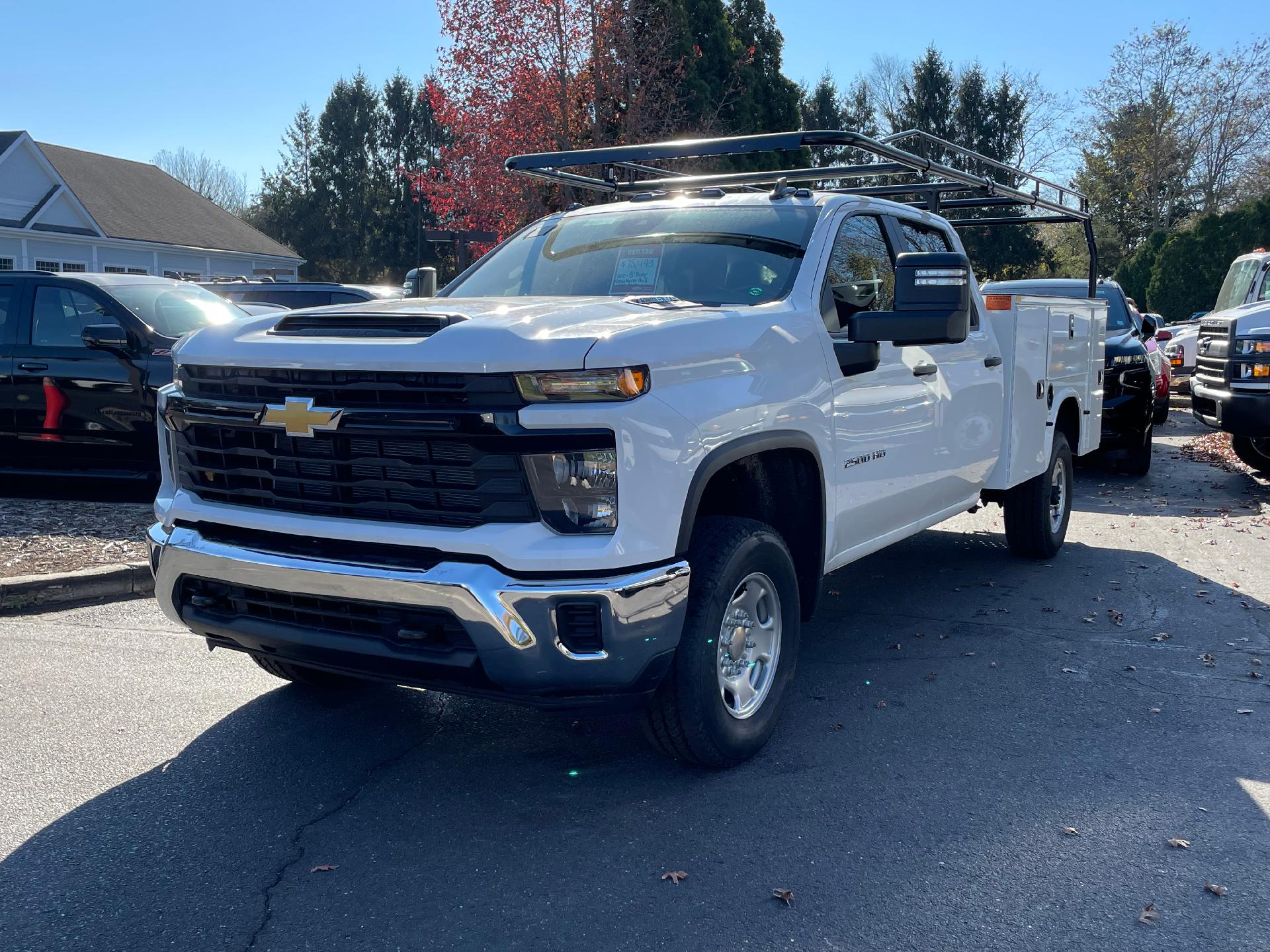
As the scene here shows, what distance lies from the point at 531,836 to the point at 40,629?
3.65 meters

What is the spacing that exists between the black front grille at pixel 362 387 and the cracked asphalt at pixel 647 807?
4.40ft

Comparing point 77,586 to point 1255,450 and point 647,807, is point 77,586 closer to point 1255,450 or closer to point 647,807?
point 647,807

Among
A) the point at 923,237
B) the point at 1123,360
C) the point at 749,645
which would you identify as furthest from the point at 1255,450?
the point at 749,645

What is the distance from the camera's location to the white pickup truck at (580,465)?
342 centimetres

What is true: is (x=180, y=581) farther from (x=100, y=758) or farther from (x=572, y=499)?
(x=572, y=499)

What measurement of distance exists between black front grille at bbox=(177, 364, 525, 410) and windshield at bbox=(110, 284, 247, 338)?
209 inches

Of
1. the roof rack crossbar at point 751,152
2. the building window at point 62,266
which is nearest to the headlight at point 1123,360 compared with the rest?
the roof rack crossbar at point 751,152

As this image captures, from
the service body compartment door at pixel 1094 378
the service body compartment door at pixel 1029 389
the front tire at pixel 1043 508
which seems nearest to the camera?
the service body compartment door at pixel 1029 389

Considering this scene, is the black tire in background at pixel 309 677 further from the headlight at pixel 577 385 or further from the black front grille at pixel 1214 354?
the black front grille at pixel 1214 354

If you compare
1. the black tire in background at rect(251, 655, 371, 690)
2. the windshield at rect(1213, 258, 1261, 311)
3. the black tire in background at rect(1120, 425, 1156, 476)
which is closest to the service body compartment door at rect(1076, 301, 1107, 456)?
the black tire in background at rect(1120, 425, 1156, 476)

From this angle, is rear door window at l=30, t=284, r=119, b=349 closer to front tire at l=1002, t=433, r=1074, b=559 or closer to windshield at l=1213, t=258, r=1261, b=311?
front tire at l=1002, t=433, r=1074, b=559

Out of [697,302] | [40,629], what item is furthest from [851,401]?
[40,629]

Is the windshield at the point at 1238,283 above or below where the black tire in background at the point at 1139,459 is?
above

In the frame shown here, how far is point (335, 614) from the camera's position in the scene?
363 centimetres
